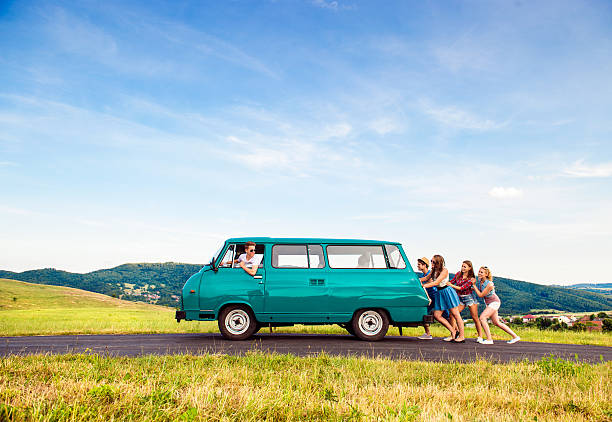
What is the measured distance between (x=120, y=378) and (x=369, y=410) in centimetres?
287

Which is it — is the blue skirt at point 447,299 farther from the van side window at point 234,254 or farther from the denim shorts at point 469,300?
the van side window at point 234,254

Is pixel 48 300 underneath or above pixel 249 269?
underneath

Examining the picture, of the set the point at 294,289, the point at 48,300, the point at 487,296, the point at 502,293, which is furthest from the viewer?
the point at 502,293

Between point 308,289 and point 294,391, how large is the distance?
18.3 feet

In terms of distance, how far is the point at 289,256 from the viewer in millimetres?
10727

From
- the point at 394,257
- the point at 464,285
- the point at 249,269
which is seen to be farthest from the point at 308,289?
the point at 464,285

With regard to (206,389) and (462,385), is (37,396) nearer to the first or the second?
(206,389)

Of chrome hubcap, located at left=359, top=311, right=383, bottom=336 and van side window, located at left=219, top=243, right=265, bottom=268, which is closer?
van side window, located at left=219, top=243, right=265, bottom=268

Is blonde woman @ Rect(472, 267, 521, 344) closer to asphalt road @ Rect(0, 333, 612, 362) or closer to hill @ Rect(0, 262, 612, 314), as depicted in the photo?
asphalt road @ Rect(0, 333, 612, 362)

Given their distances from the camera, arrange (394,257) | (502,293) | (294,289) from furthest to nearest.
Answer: (502,293), (394,257), (294,289)

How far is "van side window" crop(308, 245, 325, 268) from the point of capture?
10.7 metres

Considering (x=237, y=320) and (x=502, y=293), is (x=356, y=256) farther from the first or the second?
(x=502, y=293)

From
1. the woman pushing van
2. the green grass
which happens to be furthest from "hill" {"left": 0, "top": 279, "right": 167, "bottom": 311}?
the green grass

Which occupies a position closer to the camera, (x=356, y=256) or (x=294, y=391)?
(x=294, y=391)
